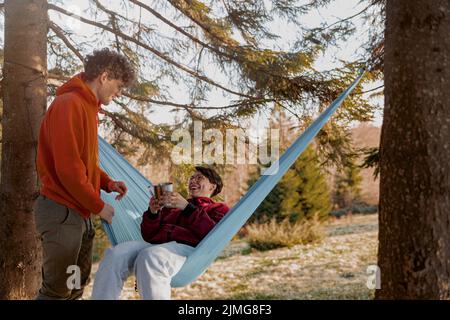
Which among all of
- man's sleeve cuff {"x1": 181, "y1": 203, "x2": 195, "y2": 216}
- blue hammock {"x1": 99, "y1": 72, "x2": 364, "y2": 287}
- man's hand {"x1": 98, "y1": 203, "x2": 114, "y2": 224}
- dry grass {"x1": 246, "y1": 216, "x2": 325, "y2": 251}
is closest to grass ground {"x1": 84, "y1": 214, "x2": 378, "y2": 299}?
dry grass {"x1": 246, "y1": 216, "x2": 325, "y2": 251}

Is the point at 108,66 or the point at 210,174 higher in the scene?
the point at 108,66

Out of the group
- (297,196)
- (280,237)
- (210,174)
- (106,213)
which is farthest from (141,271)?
(297,196)

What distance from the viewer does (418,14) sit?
197 cm

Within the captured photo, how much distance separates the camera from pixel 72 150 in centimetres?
170

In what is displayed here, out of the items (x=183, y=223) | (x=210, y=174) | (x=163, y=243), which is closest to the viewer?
(x=163, y=243)

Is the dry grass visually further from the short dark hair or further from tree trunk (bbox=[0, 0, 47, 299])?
the short dark hair

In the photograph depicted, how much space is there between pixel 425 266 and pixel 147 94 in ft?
9.26

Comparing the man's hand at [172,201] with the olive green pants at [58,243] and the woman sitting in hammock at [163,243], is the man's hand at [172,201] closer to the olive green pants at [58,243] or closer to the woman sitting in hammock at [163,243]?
the woman sitting in hammock at [163,243]

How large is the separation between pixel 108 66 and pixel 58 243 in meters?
0.68

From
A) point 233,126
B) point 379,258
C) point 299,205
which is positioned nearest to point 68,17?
point 233,126

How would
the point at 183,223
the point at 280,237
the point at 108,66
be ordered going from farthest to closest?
the point at 280,237
the point at 183,223
the point at 108,66

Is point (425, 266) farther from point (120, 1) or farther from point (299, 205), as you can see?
point (299, 205)

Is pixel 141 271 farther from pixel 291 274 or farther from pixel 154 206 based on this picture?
pixel 291 274

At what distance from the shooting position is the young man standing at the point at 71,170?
172 centimetres
